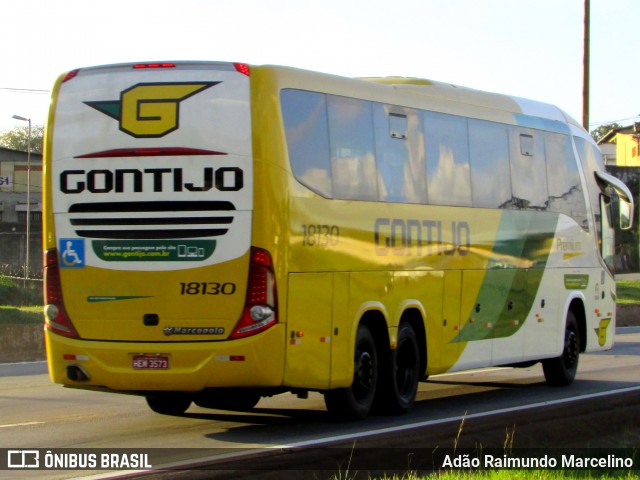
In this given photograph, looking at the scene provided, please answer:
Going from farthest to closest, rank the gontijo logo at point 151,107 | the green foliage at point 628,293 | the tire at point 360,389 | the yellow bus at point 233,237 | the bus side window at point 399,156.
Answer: the green foliage at point 628,293, the bus side window at point 399,156, the tire at point 360,389, the gontijo logo at point 151,107, the yellow bus at point 233,237

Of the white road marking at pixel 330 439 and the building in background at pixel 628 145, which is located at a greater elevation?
the building in background at pixel 628 145

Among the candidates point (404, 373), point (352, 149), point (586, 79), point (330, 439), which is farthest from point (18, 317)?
point (586, 79)

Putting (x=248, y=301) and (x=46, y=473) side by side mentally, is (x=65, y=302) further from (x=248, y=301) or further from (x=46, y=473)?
(x=46, y=473)

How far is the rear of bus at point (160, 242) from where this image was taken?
38.5 feet

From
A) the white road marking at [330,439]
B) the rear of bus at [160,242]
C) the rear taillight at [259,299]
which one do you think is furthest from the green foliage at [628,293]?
the rear of bus at [160,242]

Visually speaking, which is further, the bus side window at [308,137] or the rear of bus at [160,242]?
the bus side window at [308,137]

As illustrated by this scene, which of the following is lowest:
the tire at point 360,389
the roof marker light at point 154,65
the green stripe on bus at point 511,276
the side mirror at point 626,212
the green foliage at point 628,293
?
the green foliage at point 628,293

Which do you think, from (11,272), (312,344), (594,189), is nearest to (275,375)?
(312,344)

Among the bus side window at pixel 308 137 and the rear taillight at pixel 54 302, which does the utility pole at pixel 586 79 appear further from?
the rear taillight at pixel 54 302

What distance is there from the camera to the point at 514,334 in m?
17.0

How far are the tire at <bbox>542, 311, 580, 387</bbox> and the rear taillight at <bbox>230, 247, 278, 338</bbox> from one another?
7676 millimetres

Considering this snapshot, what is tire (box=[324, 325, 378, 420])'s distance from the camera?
13234 mm

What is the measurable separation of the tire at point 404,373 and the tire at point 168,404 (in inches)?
89.5

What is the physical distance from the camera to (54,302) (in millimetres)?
12297
